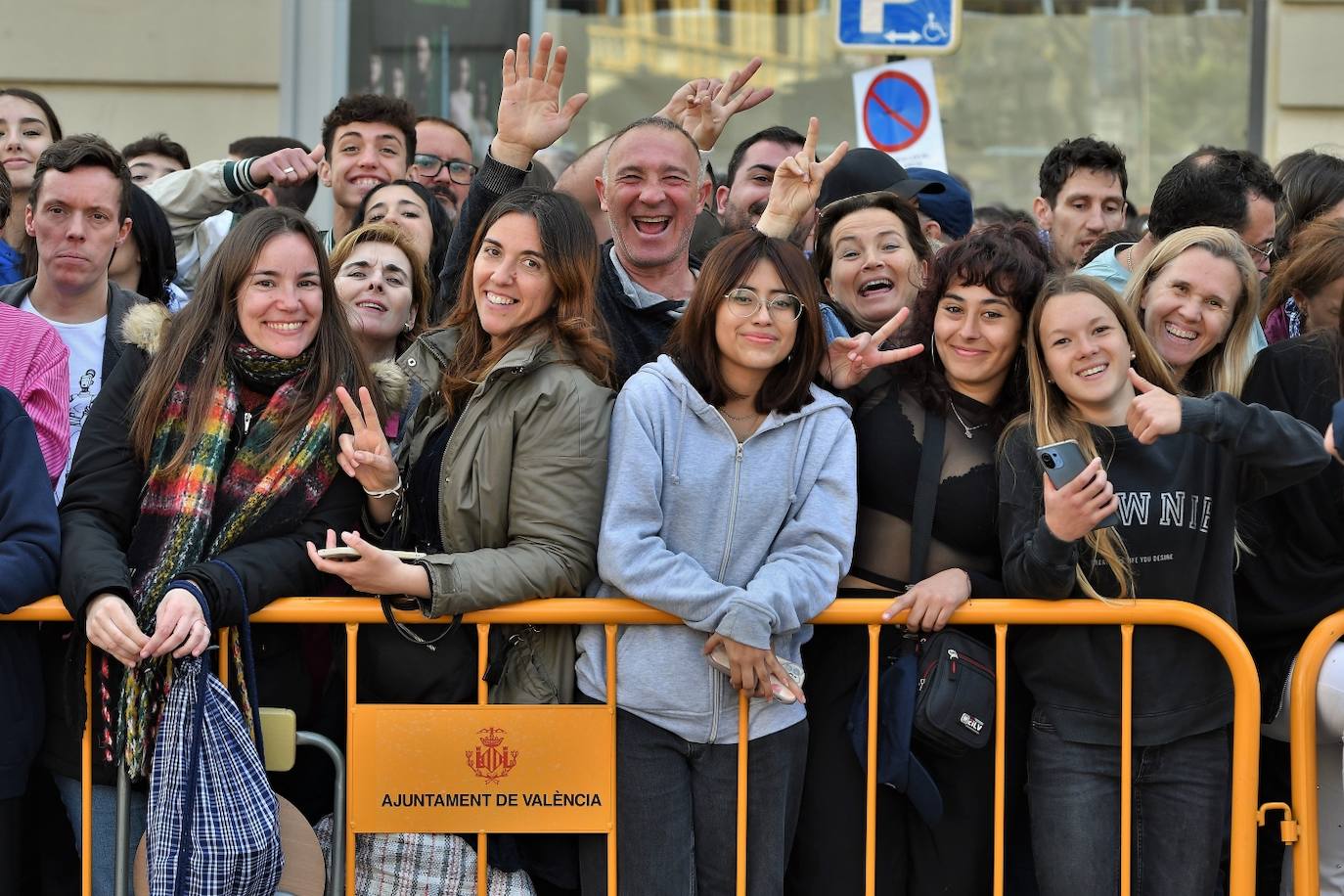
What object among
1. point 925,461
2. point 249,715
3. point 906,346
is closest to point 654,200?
point 906,346

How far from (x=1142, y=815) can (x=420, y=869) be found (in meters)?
1.81

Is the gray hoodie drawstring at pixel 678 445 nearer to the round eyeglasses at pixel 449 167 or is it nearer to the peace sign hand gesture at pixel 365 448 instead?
the peace sign hand gesture at pixel 365 448

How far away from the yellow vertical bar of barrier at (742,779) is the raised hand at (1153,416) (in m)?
1.12

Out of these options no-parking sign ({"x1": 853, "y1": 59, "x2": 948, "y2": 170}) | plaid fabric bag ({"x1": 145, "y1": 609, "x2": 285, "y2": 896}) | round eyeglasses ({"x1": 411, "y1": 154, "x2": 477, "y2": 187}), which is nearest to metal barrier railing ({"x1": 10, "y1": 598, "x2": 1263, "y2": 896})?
plaid fabric bag ({"x1": 145, "y1": 609, "x2": 285, "y2": 896})

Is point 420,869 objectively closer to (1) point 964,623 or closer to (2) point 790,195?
(1) point 964,623

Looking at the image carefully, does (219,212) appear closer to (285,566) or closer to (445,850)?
(285,566)

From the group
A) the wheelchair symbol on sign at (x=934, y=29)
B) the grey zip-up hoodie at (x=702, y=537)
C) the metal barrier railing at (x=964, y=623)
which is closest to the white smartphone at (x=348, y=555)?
the metal barrier railing at (x=964, y=623)

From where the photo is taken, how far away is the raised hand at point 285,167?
5.36 metres

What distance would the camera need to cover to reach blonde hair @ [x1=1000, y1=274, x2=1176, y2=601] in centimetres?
390

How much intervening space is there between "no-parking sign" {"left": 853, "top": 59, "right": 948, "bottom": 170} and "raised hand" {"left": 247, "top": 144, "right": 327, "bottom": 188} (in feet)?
9.71

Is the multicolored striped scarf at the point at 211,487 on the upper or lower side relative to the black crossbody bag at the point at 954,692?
upper

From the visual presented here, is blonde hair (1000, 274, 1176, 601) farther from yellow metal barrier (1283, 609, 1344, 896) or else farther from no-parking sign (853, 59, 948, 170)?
no-parking sign (853, 59, 948, 170)

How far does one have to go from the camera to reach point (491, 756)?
3812mm

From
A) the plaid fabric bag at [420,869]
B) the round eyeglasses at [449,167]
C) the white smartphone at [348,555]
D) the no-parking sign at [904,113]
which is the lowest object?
the plaid fabric bag at [420,869]
